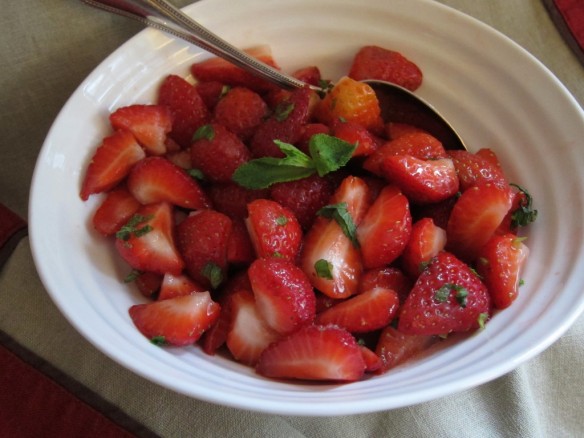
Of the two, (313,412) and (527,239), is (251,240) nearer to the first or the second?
(313,412)

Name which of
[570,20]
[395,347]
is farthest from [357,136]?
[570,20]

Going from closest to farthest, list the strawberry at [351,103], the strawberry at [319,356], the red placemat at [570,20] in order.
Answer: the strawberry at [319,356], the strawberry at [351,103], the red placemat at [570,20]

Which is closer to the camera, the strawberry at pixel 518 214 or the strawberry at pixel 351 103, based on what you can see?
the strawberry at pixel 518 214

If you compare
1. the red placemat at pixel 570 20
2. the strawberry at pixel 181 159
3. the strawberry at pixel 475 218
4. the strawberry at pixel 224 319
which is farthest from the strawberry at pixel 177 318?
the red placemat at pixel 570 20

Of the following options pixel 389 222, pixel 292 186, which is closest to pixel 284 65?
pixel 292 186

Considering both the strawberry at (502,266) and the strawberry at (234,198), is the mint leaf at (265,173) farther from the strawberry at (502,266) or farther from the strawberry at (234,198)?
the strawberry at (502,266)

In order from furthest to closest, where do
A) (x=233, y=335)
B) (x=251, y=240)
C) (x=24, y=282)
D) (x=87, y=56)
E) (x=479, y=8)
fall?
1. (x=479, y=8)
2. (x=87, y=56)
3. (x=24, y=282)
4. (x=251, y=240)
5. (x=233, y=335)
